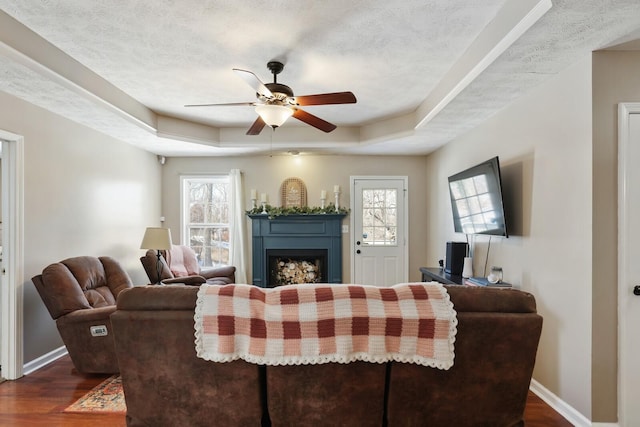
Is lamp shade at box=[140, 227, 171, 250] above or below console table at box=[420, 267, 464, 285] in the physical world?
above

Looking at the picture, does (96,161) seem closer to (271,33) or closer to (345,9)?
(271,33)

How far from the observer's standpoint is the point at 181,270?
4.86 metres

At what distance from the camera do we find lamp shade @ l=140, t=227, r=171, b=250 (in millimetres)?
4074

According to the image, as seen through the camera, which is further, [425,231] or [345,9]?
[425,231]

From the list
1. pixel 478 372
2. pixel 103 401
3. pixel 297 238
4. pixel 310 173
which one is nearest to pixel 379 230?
pixel 297 238

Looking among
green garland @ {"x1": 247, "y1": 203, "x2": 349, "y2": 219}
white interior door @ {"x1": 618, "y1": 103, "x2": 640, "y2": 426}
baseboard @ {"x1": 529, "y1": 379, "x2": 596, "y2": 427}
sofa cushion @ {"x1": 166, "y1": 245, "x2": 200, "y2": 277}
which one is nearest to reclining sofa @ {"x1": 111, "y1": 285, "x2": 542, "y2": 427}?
baseboard @ {"x1": 529, "y1": 379, "x2": 596, "y2": 427}

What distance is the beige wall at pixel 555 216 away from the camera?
2307 millimetres

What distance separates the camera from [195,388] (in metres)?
1.95

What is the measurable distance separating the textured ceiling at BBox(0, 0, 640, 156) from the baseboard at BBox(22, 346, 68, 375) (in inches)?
90.0

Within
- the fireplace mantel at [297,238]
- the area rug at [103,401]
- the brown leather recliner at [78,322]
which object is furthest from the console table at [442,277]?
the brown leather recliner at [78,322]

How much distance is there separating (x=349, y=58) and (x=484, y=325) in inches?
88.1

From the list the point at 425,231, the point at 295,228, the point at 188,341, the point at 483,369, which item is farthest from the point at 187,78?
the point at 425,231

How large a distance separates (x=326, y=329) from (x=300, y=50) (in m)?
2.11

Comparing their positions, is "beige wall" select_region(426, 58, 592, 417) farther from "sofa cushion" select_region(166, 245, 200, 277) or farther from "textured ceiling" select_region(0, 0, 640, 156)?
"sofa cushion" select_region(166, 245, 200, 277)
